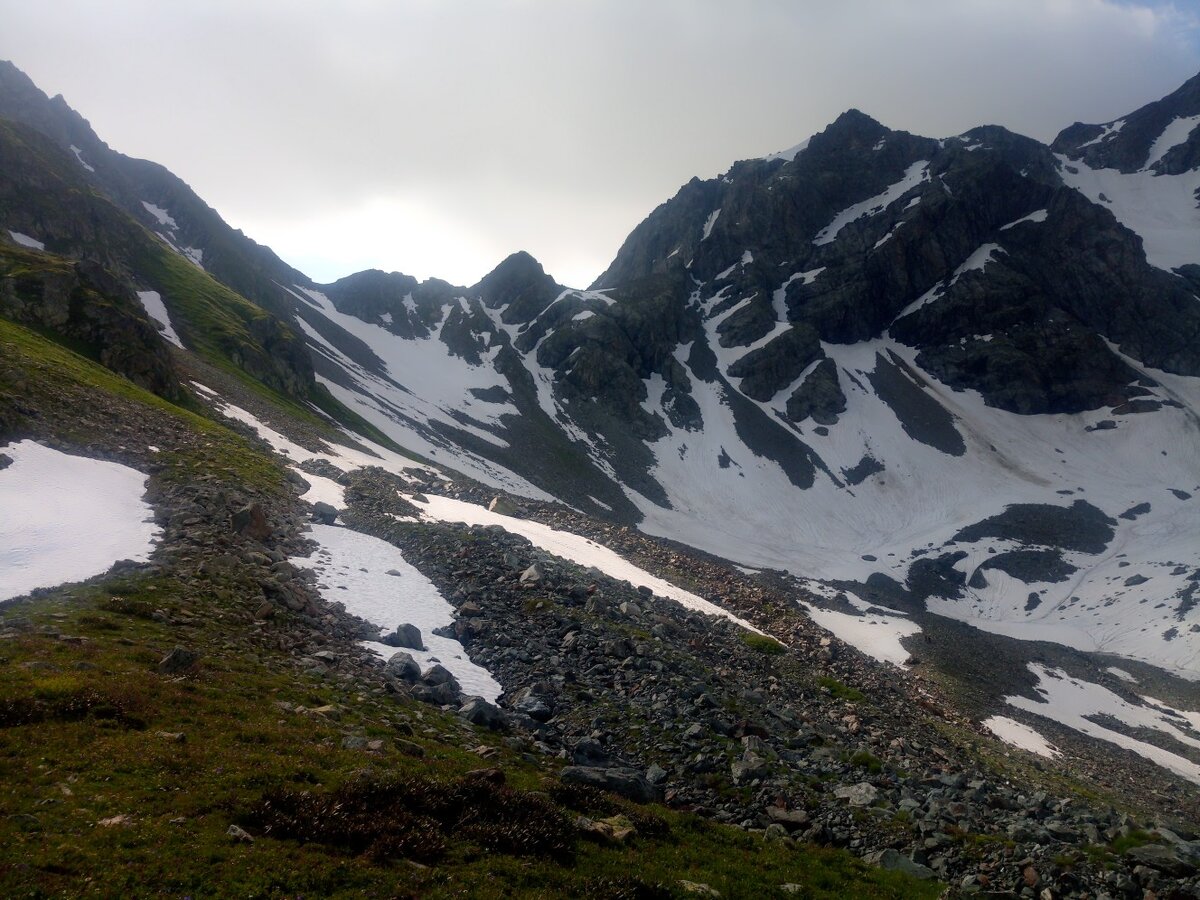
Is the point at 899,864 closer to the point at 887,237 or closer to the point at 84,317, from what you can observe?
the point at 84,317

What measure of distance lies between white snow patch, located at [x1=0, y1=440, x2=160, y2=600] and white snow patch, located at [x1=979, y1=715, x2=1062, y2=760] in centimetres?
4977

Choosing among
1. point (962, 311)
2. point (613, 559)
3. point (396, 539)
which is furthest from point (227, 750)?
point (962, 311)

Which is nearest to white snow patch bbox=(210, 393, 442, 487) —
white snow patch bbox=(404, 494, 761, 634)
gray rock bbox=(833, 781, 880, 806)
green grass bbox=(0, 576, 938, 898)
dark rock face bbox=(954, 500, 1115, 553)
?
white snow patch bbox=(404, 494, 761, 634)

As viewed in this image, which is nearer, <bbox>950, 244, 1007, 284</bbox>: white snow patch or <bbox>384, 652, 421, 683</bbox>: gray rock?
<bbox>384, 652, 421, 683</bbox>: gray rock

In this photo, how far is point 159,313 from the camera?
3593 inches

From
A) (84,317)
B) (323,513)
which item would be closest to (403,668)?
(323,513)

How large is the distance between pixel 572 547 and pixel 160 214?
190549 millimetres

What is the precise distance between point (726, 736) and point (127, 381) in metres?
54.4

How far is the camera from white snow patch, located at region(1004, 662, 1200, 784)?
47844 millimetres

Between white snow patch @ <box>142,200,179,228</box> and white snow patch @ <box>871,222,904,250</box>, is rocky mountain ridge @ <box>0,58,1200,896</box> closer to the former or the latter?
white snow patch @ <box>142,200,179,228</box>

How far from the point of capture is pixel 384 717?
49.1 ft

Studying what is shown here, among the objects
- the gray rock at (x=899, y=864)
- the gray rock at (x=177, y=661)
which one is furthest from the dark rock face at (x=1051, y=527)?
the gray rock at (x=177, y=661)

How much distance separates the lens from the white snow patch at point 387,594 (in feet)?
67.4

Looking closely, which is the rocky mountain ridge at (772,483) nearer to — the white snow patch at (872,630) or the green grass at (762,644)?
the green grass at (762,644)
